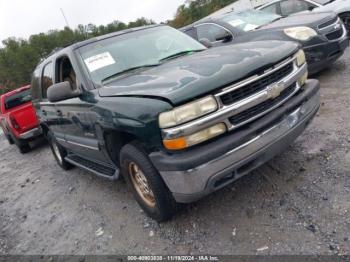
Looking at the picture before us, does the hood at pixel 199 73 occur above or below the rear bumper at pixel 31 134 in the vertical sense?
above

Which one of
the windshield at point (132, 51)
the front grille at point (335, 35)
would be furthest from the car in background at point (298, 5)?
the windshield at point (132, 51)

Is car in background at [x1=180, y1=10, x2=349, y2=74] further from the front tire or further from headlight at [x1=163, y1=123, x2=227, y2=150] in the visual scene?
headlight at [x1=163, y1=123, x2=227, y2=150]

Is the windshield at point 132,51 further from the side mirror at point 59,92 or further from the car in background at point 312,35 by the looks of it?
the car in background at point 312,35

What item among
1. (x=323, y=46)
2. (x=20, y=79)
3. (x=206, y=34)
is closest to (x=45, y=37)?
(x=20, y=79)

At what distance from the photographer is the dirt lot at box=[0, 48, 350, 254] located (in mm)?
2711

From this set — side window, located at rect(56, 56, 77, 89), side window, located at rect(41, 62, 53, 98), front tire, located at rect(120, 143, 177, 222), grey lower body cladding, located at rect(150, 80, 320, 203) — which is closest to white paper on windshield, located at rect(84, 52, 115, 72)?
side window, located at rect(56, 56, 77, 89)

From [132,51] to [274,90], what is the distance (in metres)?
1.76

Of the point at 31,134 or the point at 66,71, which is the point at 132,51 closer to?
the point at 66,71

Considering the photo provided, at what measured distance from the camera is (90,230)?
363 centimetres

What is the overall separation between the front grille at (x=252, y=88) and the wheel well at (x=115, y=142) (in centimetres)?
102

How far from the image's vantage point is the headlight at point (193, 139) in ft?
8.27

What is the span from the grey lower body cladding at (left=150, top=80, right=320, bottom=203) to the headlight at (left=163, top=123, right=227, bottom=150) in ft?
0.34

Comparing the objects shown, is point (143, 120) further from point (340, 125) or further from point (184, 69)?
point (340, 125)

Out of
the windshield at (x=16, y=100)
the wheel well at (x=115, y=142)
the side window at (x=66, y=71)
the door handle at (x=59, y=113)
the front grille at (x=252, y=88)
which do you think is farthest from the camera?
the windshield at (x=16, y=100)
